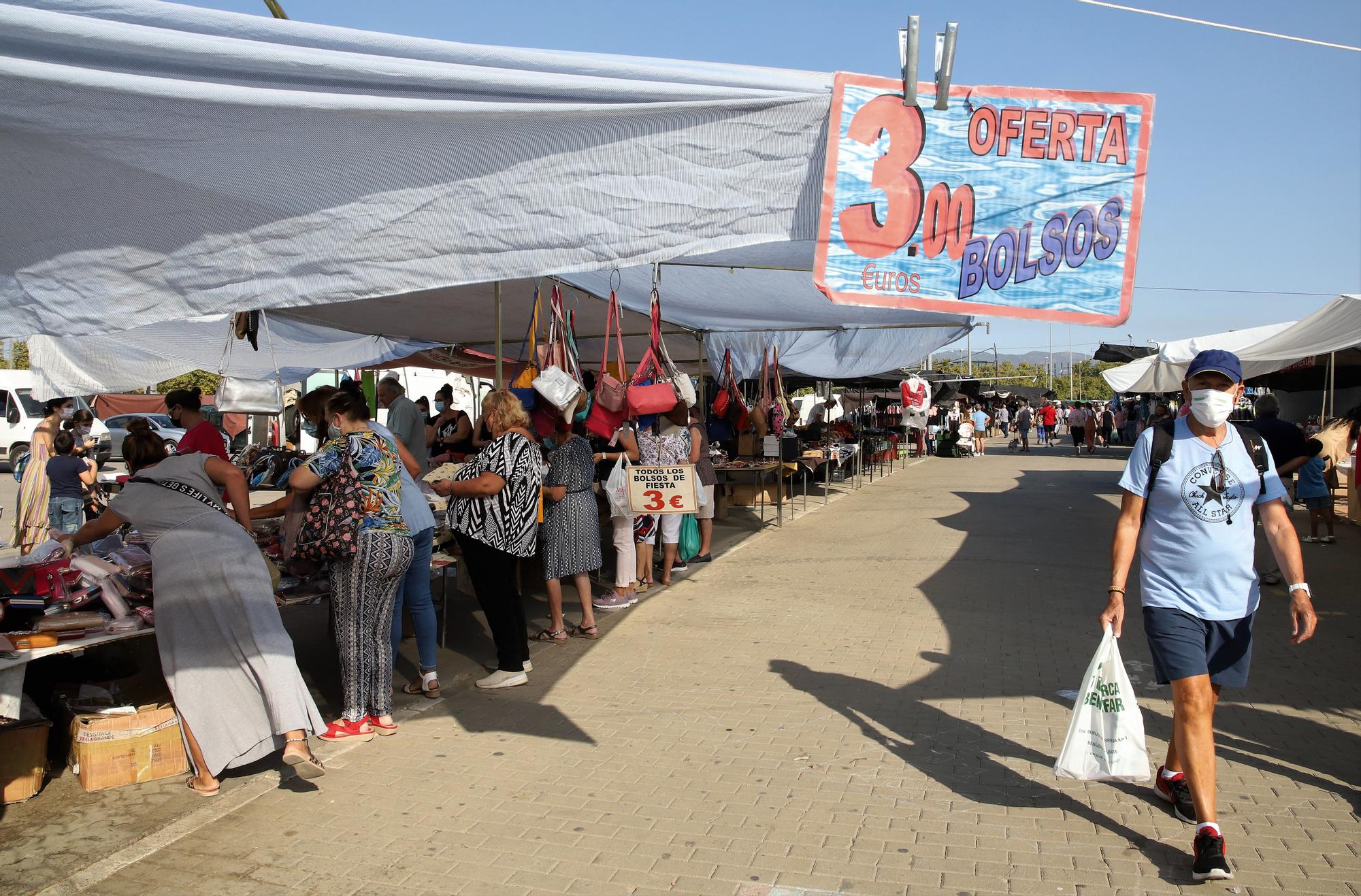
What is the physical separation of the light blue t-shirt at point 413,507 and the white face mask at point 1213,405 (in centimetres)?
387

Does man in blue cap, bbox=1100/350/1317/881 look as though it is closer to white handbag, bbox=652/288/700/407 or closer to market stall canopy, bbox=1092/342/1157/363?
white handbag, bbox=652/288/700/407

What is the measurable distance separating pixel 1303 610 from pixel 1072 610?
4443 millimetres

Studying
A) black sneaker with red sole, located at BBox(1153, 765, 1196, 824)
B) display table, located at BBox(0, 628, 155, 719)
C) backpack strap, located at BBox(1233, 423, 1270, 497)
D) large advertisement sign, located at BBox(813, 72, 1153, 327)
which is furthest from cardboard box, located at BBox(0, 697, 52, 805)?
backpack strap, located at BBox(1233, 423, 1270, 497)

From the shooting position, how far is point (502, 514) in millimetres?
5777

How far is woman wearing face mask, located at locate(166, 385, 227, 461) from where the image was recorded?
632cm

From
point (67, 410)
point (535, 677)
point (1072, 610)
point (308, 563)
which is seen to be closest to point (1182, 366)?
point (1072, 610)

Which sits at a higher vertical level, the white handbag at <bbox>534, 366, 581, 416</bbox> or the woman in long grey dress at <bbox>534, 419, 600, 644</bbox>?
the white handbag at <bbox>534, 366, 581, 416</bbox>

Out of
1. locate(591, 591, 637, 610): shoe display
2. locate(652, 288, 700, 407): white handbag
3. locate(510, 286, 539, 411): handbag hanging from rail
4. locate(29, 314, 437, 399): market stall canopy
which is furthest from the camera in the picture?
locate(29, 314, 437, 399): market stall canopy

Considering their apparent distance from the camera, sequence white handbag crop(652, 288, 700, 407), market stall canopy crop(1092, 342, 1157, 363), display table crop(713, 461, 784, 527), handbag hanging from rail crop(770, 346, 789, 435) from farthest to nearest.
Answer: market stall canopy crop(1092, 342, 1157, 363) < handbag hanging from rail crop(770, 346, 789, 435) < display table crop(713, 461, 784, 527) < white handbag crop(652, 288, 700, 407)

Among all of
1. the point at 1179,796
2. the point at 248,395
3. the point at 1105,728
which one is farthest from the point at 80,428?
the point at 1179,796

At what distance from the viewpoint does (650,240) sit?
3.68 m

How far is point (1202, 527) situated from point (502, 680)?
13.2 ft

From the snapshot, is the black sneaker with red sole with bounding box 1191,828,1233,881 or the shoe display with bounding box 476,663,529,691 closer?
the black sneaker with red sole with bounding box 1191,828,1233,881

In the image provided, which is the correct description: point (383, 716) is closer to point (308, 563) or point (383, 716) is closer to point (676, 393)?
point (308, 563)
